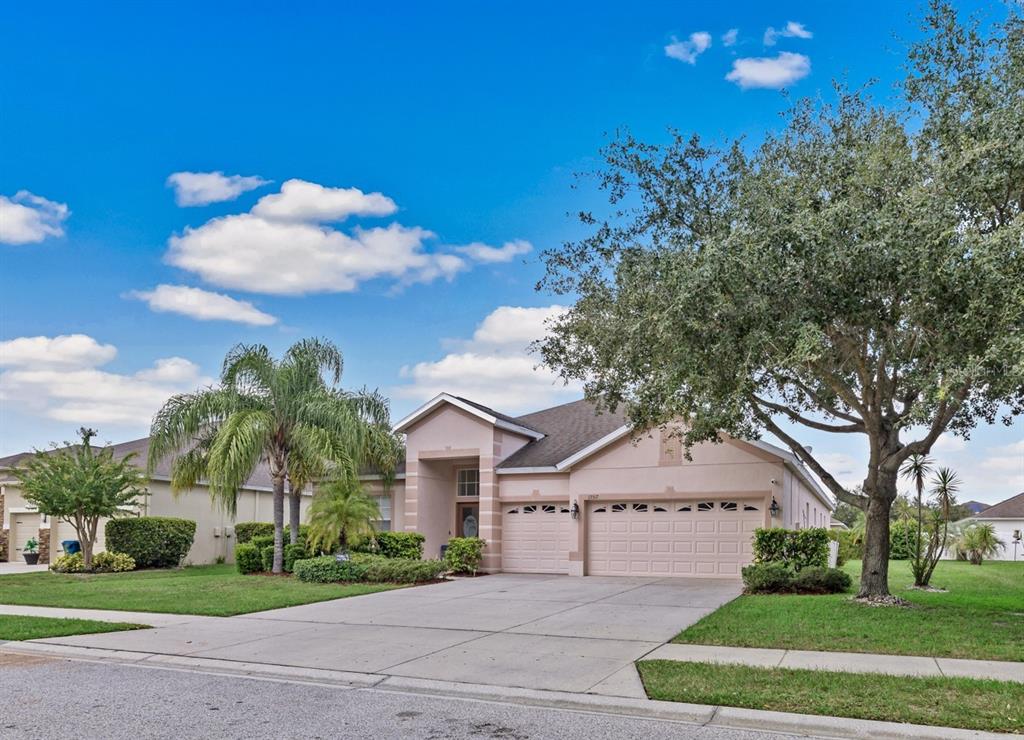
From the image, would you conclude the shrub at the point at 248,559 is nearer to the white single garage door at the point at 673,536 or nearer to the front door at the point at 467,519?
the front door at the point at 467,519

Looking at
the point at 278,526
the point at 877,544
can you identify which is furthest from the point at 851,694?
the point at 278,526

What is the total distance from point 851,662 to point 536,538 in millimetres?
14850

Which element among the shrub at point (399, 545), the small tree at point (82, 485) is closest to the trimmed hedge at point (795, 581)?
the shrub at point (399, 545)

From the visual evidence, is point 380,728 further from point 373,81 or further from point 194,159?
point 194,159

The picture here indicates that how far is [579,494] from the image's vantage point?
23094mm

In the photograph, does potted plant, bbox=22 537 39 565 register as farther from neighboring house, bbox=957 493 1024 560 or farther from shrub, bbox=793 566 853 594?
neighboring house, bbox=957 493 1024 560

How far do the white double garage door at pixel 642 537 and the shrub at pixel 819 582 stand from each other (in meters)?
3.40

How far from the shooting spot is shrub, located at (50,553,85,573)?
24031mm

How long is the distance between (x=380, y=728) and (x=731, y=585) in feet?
45.4

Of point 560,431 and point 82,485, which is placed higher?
point 560,431

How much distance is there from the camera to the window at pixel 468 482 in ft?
84.8

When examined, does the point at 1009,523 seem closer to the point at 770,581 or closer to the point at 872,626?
the point at 770,581

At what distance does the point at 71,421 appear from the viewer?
25078 millimetres

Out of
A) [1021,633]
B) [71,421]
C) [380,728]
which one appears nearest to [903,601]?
[1021,633]
